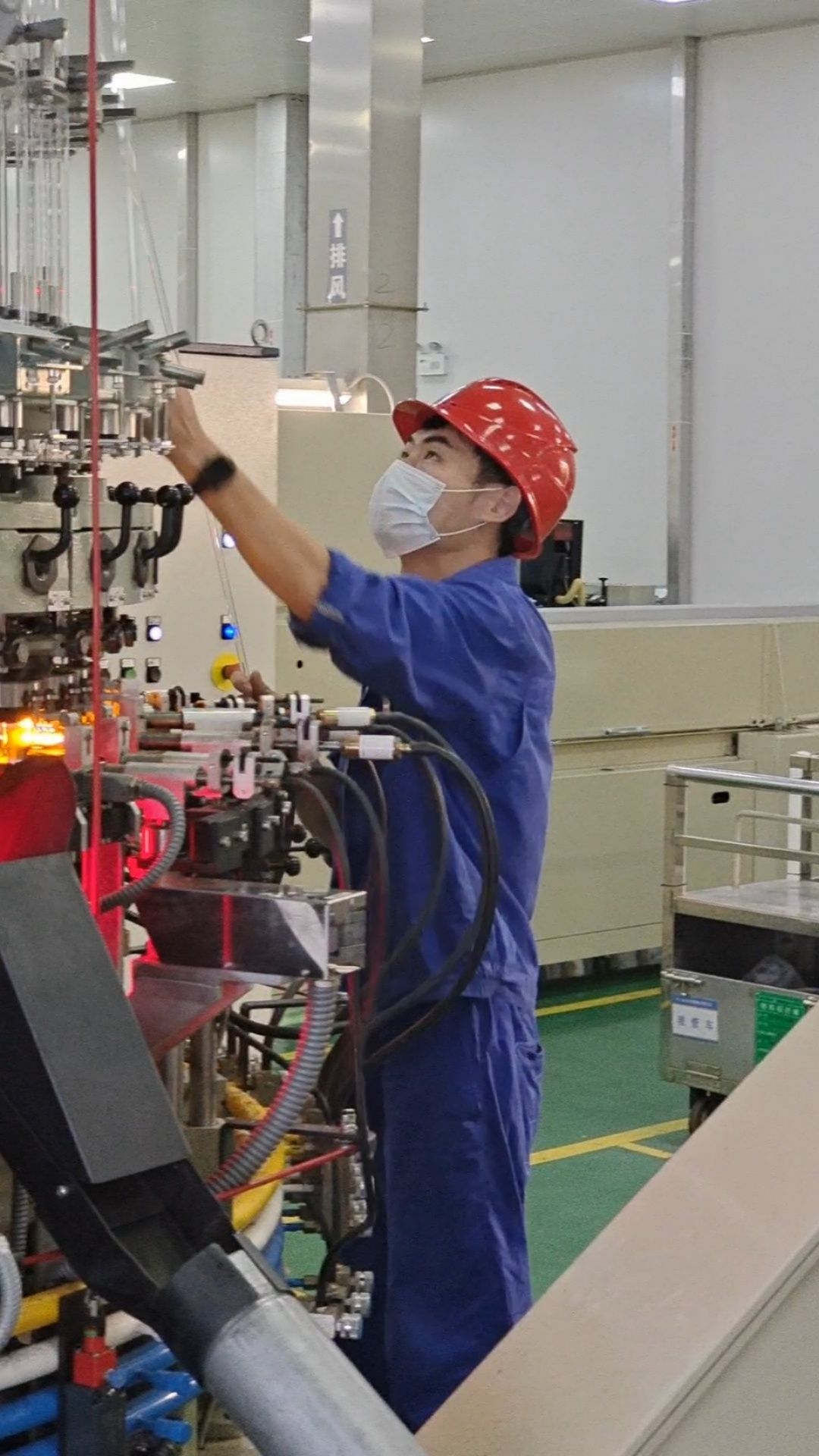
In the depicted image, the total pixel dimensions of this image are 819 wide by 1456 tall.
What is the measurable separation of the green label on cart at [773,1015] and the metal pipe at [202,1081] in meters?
2.03

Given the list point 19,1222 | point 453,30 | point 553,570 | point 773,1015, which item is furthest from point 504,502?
point 453,30

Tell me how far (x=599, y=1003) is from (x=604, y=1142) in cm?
113

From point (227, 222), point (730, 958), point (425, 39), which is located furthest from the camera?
point (227, 222)

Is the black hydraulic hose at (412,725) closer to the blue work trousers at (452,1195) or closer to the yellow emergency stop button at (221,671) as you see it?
the blue work trousers at (452,1195)

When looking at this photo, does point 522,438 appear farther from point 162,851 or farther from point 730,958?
point 730,958

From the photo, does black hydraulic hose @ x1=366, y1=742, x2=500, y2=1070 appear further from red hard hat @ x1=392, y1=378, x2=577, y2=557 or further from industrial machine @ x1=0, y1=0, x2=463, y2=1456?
red hard hat @ x1=392, y1=378, x2=577, y2=557

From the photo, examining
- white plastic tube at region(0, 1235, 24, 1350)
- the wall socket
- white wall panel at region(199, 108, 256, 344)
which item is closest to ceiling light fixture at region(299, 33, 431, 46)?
the wall socket

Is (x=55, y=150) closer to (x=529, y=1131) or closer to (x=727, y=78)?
(x=529, y=1131)

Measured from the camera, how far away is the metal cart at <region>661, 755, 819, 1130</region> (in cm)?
369

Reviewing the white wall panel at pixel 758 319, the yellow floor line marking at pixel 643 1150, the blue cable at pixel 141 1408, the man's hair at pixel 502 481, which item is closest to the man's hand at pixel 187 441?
the man's hair at pixel 502 481

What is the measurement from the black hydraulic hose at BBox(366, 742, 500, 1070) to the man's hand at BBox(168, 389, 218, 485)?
0.32m

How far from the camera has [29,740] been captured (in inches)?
58.1

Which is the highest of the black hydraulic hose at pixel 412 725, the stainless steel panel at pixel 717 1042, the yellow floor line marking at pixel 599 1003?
the black hydraulic hose at pixel 412 725

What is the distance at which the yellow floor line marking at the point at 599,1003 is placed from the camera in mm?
4809
